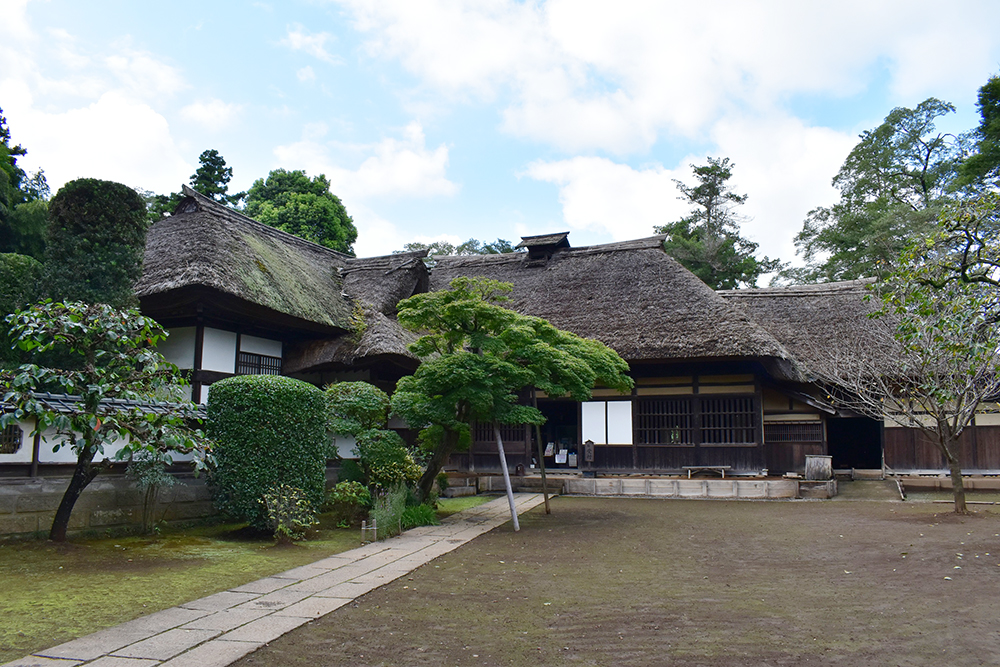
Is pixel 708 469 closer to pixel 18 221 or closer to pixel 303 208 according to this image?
pixel 18 221

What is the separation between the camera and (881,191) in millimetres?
29922

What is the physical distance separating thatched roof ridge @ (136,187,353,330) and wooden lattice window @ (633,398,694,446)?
732 cm

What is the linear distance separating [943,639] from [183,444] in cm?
A: 615

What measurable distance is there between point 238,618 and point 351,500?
510 cm

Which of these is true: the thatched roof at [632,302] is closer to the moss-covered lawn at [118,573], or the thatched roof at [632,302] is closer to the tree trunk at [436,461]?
the tree trunk at [436,461]

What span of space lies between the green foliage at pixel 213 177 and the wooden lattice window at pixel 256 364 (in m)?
19.5

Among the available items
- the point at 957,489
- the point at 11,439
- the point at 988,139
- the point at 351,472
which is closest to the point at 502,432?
the point at 351,472

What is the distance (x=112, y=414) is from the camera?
20.5ft

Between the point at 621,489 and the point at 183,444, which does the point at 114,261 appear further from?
the point at 621,489

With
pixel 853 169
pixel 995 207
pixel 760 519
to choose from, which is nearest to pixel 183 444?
pixel 995 207

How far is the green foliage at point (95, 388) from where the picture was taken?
5.92 m

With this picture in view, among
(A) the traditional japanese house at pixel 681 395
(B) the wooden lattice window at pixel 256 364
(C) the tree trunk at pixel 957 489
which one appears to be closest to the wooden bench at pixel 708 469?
(A) the traditional japanese house at pixel 681 395

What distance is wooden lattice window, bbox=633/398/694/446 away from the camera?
1622cm

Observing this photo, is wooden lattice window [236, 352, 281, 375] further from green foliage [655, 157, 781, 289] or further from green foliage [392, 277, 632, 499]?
green foliage [655, 157, 781, 289]
